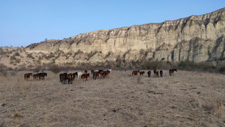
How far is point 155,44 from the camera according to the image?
70438 millimetres

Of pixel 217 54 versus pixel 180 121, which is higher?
pixel 217 54

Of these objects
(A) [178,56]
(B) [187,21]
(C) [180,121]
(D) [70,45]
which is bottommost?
(C) [180,121]

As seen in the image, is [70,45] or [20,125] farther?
[70,45]

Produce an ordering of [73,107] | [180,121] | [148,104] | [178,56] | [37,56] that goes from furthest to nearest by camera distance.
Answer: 1. [37,56]
2. [178,56]
3. [148,104]
4. [73,107]
5. [180,121]

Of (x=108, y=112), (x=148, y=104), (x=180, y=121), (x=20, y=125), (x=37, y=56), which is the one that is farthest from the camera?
(x=37, y=56)

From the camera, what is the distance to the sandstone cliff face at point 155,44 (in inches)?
2367

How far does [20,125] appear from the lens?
566 cm

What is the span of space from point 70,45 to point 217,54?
5307 cm

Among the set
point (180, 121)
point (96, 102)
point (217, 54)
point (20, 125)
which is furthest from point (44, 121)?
point (217, 54)

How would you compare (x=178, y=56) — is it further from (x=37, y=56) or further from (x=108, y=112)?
(x=108, y=112)

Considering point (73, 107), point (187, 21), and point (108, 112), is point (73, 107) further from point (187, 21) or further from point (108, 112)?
point (187, 21)

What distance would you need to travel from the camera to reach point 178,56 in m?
61.9

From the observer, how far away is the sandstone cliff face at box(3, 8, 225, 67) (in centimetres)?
6012

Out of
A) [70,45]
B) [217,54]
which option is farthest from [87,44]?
[217,54]
